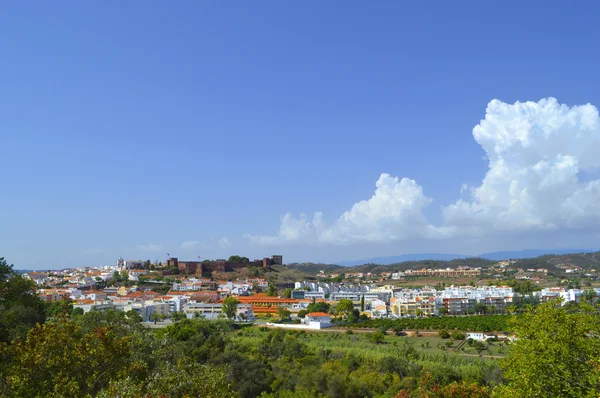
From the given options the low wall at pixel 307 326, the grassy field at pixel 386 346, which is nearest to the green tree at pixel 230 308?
the low wall at pixel 307 326

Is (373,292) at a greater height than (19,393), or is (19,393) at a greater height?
(19,393)

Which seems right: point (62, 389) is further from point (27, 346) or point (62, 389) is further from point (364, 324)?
point (364, 324)

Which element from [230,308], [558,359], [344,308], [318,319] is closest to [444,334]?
[318,319]

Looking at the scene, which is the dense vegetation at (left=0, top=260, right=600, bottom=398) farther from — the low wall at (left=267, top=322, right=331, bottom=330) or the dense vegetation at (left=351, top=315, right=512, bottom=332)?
the low wall at (left=267, top=322, right=331, bottom=330)

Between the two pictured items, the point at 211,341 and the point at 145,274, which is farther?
the point at 145,274

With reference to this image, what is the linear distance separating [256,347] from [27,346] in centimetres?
2701

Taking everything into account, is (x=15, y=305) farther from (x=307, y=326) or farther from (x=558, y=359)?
(x=307, y=326)

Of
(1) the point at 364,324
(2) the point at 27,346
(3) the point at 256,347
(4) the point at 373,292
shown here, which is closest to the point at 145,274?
(4) the point at 373,292

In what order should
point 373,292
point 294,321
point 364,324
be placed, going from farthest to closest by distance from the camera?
point 373,292, point 294,321, point 364,324

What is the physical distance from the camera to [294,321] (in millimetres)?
60812

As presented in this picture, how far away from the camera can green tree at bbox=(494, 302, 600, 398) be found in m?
10.9

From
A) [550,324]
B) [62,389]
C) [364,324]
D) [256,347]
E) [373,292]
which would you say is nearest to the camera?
[62,389]

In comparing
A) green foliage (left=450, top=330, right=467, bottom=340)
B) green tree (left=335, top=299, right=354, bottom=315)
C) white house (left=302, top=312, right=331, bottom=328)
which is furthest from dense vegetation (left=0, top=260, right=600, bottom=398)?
green tree (left=335, top=299, right=354, bottom=315)

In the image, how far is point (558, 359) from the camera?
11.2 metres
